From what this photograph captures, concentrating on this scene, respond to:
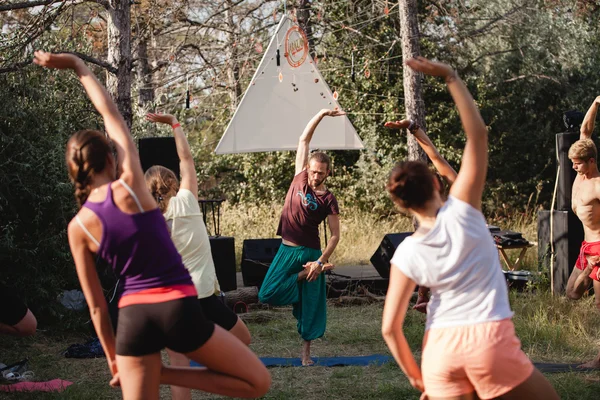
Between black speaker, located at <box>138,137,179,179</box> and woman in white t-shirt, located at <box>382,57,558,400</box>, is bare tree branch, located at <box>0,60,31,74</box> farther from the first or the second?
woman in white t-shirt, located at <box>382,57,558,400</box>

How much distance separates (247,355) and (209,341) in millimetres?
181

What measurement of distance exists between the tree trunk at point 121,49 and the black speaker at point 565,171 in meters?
4.72

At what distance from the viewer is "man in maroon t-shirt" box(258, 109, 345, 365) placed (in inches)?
227

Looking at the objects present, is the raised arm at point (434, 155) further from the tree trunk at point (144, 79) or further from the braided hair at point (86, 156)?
the tree trunk at point (144, 79)

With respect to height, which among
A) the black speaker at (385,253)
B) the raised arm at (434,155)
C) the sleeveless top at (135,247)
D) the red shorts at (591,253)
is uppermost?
the raised arm at (434,155)

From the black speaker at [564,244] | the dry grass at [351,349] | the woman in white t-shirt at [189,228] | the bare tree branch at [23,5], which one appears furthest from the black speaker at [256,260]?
the woman in white t-shirt at [189,228]

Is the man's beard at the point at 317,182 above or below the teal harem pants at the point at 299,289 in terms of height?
above

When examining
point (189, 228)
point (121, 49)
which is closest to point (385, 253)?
point (121, 49)

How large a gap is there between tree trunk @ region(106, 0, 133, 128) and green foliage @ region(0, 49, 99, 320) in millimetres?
840

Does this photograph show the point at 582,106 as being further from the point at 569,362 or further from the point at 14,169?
the point at 14,169

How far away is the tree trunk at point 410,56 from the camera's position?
1178 cm

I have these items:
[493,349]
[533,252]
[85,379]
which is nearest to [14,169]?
[85,379]

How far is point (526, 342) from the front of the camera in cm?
634

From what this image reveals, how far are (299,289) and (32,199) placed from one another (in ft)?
10.0
